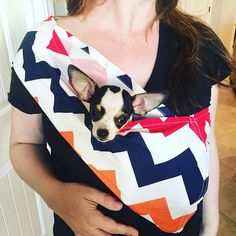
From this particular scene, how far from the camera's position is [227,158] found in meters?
2.21

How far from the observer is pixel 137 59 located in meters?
0.60

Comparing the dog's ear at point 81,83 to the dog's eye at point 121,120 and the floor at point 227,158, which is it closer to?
the dog's eye at point 121,120

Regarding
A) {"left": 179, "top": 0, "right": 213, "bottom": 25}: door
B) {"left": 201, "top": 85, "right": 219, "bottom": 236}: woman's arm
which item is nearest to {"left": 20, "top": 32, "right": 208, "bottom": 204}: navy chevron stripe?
{"left": 201, "top": 85, "right": 219, "bottom": 236}: woman's arm

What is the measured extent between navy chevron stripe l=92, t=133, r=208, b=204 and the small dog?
1.0 inches

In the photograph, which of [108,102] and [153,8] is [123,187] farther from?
[153,8]

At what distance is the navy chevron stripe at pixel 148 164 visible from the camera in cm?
49

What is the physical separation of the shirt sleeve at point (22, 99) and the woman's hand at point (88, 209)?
0.15 meters

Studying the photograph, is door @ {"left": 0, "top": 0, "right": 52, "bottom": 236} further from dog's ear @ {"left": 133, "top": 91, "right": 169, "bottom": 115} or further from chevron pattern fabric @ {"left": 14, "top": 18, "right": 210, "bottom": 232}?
dog's ear @ {"left": 133, "top": 91, "right": 169, "bottom": 115}

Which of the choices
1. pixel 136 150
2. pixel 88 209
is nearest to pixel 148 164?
pixel 136 150

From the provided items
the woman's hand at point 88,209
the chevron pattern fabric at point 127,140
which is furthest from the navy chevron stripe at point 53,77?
the woman's hand at point 88,209

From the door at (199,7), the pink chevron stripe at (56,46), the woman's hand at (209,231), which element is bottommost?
the door at (199,7)

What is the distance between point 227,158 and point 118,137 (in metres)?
1.92

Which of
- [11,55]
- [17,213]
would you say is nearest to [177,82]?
[11,55]

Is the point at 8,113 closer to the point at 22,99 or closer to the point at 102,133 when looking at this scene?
the point at 22,99
